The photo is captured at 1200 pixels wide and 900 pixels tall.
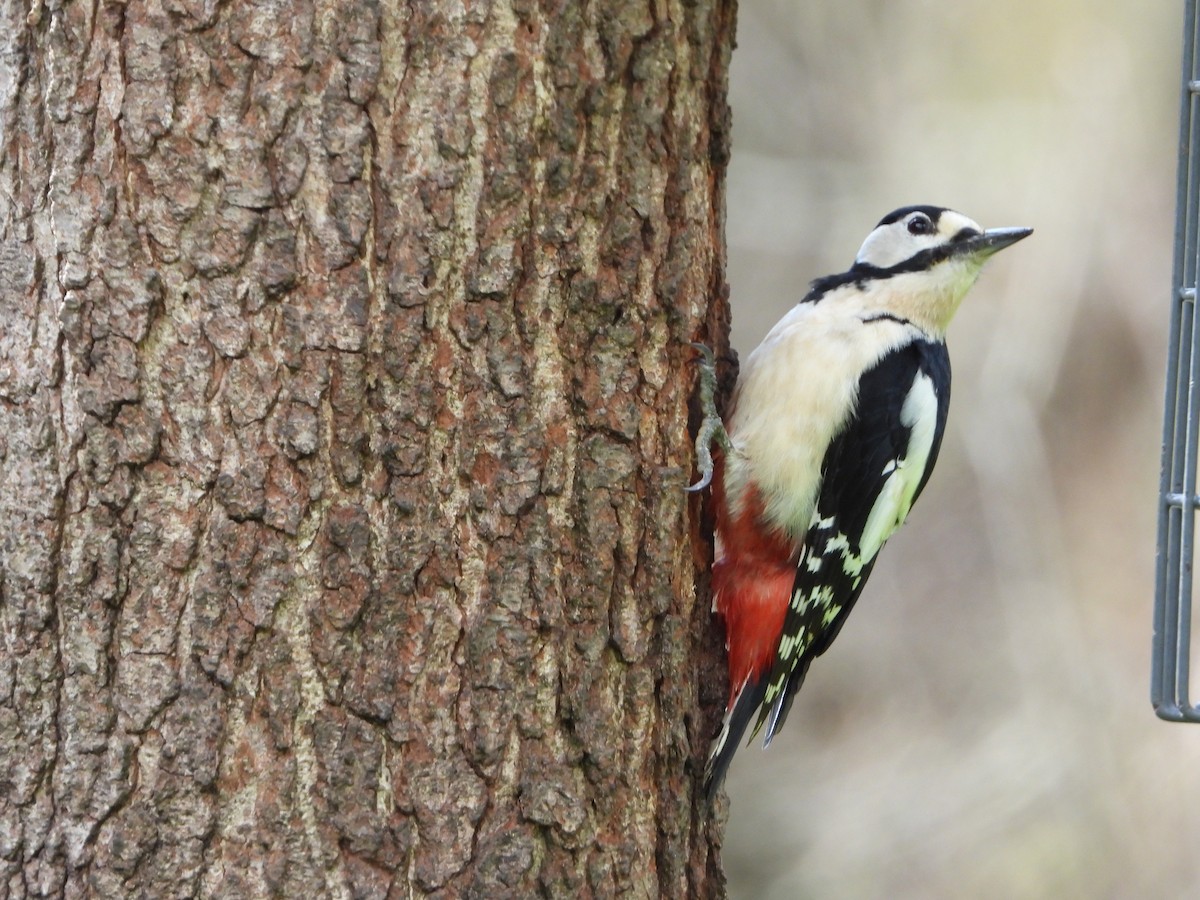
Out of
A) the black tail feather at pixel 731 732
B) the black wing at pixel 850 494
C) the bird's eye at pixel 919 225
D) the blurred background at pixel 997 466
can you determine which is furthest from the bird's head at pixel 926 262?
the blurred background at pixel 997 466

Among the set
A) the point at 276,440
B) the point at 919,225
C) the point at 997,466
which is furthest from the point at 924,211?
the point at 997,466

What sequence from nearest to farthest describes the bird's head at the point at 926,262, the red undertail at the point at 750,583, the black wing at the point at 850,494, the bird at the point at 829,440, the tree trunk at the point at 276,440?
1. the tree trunk at the point at 276,440
2. the red undertail at the point at 750,583
3. the bird at the point at 829,440
4. the black wing at the point at 850,494
5. the bird's head at the point at 926,262

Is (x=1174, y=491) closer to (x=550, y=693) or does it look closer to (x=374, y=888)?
(x=550, y=693)

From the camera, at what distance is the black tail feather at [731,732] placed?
214 centimetres

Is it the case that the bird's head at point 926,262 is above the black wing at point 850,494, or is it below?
above

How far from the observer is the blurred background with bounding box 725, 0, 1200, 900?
5164mm

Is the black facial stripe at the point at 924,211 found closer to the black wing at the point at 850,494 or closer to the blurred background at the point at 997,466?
the black wing at the point at 850,494

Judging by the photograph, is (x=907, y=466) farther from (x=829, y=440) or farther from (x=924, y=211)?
(x=924, y=211)

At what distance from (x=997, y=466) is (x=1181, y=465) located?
255 cm

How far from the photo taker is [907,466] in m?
2.78

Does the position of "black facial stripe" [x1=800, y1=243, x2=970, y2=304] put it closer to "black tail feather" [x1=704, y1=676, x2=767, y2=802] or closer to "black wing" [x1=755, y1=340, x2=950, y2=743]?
"black wing" [x1=755, y1=340, x2=950, y2=743]

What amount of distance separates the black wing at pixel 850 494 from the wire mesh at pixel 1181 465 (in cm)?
47

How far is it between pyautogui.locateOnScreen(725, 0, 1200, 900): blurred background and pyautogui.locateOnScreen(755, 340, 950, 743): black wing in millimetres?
2509

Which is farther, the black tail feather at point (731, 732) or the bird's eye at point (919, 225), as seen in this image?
the bird's eye at point (919, 225)
